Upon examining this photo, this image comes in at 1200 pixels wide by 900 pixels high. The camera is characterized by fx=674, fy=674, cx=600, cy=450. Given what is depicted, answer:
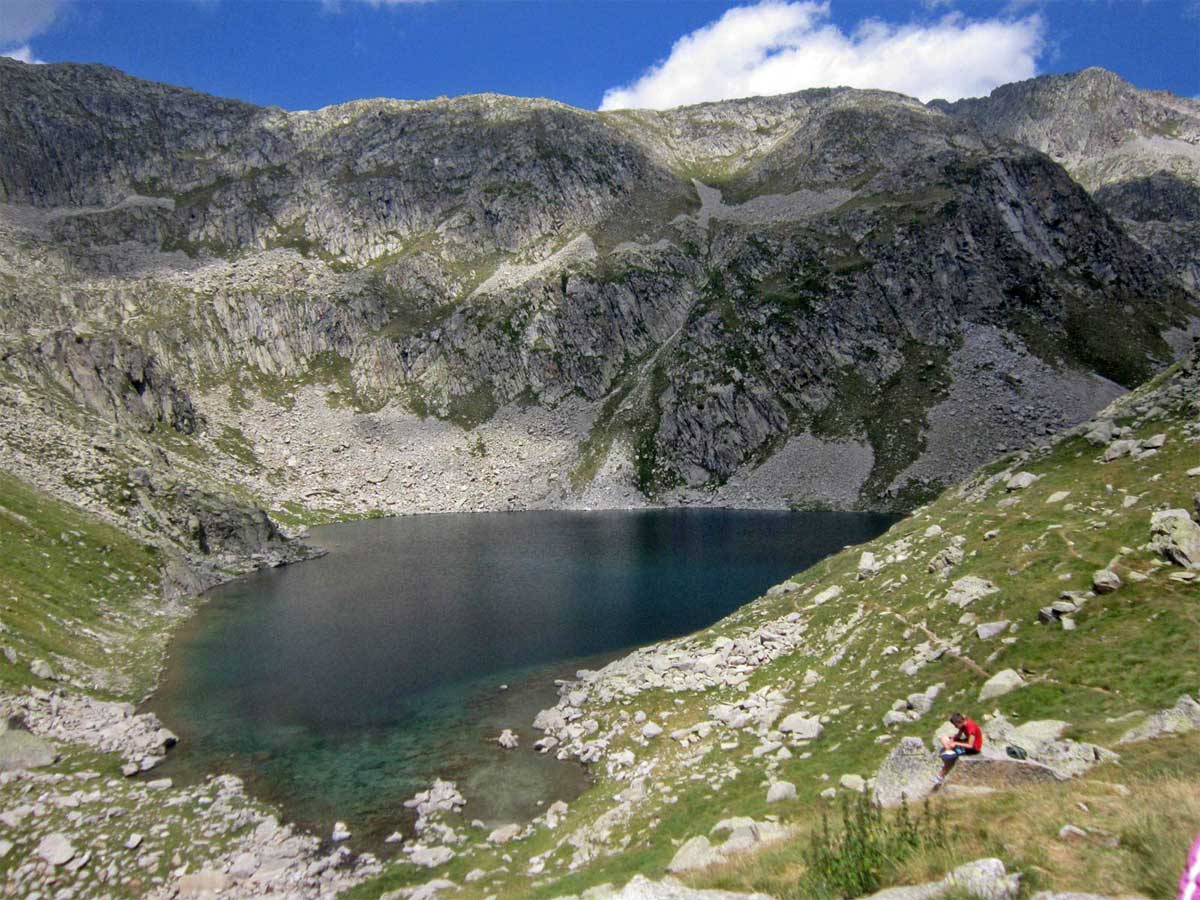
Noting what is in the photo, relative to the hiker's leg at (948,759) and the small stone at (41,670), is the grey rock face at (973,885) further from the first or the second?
the small stone at (41,670)

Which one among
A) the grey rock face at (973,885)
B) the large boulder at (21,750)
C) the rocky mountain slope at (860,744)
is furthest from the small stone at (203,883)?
the grey rock face at (973,885)

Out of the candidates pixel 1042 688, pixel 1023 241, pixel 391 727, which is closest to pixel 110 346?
pixel 391 727

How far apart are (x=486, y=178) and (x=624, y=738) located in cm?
19570

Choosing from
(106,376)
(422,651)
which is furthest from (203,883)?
(106,376)

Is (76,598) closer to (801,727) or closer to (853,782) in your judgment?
(801,727)

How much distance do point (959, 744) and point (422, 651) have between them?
1525 inches

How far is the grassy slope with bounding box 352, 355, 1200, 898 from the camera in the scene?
10.4 m

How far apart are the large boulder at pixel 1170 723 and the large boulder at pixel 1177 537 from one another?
740 cm

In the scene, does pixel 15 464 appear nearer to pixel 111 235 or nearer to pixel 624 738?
pixel 624 738

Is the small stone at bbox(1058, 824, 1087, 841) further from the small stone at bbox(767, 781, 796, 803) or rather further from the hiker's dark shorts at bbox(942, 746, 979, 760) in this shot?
the small stone at bbox(767, 781, 796, 803)

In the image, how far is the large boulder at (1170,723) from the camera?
1525 cm

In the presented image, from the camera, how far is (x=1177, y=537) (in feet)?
71.7

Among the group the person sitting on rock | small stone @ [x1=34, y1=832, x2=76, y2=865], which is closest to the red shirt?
the person sitting on rock

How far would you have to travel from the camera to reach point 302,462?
138 m
